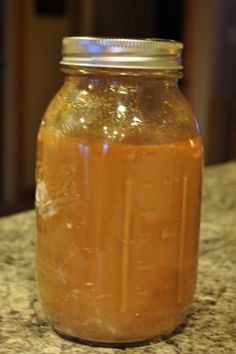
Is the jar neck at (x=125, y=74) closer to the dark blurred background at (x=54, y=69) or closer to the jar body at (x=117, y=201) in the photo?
→ the jar body at (x=117, y=201)

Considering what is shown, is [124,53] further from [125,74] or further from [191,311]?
[191,311]

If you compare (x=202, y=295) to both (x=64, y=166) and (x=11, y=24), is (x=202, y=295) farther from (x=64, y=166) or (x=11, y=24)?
(x=11, y=24)

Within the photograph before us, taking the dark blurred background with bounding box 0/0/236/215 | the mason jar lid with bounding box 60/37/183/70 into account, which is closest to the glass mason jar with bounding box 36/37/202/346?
the mason jar lid with bounding box 60/37/183/70

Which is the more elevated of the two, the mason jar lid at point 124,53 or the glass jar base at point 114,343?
the mason jar lid at point 124,53

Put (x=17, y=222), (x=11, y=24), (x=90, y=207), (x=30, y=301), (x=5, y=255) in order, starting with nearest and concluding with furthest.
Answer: (x=90, y=207)
(x=30, y=301)
(x=5, y=255)
(x=17, y=222)
(x=11, y=24)

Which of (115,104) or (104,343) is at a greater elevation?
(115,104)

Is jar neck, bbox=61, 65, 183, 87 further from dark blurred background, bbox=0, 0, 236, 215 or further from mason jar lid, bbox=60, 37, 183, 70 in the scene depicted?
dark blurred background, bbox=0, 0, 236, 215

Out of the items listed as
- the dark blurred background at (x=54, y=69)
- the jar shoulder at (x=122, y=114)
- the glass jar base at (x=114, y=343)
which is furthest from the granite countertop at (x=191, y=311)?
the dark blurred background at (x=54, y=69)

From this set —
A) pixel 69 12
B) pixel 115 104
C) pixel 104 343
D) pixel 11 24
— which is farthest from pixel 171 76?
pixel 69 12
